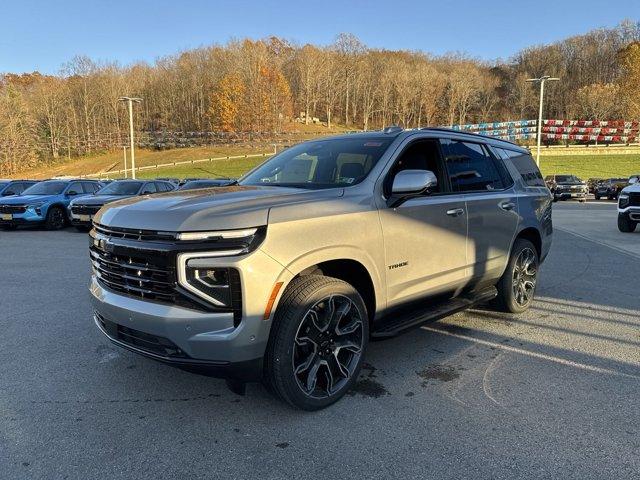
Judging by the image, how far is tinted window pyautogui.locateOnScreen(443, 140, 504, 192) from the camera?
4586 millimetres

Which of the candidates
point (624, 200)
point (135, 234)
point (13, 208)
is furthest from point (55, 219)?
point (624, 200)

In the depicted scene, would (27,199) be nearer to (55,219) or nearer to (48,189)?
(55,219)

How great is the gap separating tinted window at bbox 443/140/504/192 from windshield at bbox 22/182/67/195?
1509 centimetres

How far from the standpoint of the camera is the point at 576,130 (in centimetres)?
7731

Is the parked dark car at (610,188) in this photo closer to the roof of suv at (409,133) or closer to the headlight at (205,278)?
the roof of suv at (409,133)

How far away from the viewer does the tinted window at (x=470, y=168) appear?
15.0ft

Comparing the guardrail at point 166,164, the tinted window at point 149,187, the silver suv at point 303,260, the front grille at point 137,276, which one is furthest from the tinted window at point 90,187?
the guardrail at point 166,164

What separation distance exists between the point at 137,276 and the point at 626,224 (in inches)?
541

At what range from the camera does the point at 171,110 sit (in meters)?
94.4

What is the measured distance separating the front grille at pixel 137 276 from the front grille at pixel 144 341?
9.3 inches

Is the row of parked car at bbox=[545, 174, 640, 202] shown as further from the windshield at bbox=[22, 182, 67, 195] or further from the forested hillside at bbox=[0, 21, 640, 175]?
the forested hillside at bbox=[0, 21, 640, 175]

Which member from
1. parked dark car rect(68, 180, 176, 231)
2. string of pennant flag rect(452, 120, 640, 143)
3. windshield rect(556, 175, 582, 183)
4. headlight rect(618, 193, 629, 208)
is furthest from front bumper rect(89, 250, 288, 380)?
string of pennant flag rect(452, 120, 640, 143)

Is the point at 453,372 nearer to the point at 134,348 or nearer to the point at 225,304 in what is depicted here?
the point at 225,304

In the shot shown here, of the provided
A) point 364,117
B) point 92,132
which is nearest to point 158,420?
point 92,132
